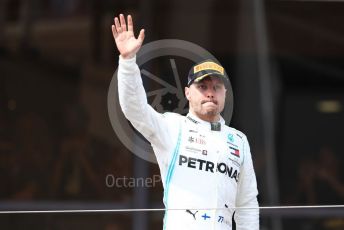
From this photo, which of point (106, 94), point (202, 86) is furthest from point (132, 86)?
point (106, 94)

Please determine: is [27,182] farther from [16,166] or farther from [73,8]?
[73,8]

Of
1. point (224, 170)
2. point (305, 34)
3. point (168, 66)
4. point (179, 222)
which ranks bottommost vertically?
point (179, 222)

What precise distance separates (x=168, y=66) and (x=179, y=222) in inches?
45.3

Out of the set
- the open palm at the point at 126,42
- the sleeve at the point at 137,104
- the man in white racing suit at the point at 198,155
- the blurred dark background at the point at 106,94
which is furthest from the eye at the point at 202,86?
the blurred dark background at the point at 106,94

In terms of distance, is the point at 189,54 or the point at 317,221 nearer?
the point at 189,54

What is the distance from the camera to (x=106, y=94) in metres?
3.59

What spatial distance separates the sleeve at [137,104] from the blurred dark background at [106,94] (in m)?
1.37

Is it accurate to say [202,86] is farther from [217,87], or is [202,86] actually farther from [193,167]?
[193,167]

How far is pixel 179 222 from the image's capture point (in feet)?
7.09

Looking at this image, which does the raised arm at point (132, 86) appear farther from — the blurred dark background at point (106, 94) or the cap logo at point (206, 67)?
the blurred dark background at point (106, 94)

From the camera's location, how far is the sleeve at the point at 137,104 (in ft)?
6.67

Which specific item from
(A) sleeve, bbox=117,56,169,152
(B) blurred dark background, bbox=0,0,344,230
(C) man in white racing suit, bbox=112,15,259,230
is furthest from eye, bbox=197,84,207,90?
(B) blurred dark background, bbox=0,0,344,230

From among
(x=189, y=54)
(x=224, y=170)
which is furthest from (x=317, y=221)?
(x=224, y=170)

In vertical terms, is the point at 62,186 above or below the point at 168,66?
below
